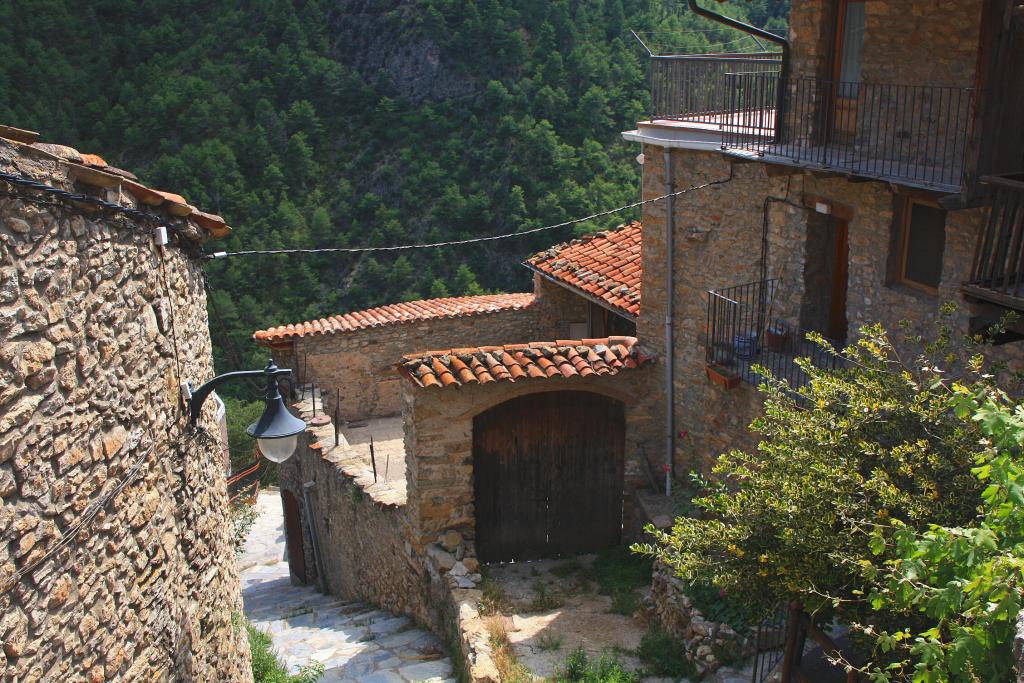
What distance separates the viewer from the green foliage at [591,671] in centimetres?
763

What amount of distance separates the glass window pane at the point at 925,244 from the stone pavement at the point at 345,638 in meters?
5.31

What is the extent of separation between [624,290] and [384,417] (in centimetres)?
495

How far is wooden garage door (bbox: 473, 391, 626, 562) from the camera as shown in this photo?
994cm

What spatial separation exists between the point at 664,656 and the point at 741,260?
395cm

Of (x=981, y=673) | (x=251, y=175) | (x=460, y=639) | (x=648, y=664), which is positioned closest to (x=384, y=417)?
(x=460, y=639)

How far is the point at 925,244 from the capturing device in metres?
7.73

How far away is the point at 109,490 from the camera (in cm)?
476

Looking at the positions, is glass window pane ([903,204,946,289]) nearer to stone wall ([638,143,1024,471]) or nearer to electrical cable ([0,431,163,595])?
stone wall ([638,143,1024,471])

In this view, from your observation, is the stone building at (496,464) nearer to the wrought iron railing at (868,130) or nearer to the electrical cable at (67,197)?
the wrought iron railing at (868,130)

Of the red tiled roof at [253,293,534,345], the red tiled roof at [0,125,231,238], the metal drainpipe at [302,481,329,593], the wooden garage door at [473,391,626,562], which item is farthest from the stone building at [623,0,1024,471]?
the metal drainpipe at [302,481,329,593]

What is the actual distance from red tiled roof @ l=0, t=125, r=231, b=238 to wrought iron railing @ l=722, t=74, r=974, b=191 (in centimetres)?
504

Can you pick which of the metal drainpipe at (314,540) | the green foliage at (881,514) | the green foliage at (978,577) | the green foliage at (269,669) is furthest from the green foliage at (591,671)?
the metal drainpipe at (314,540)

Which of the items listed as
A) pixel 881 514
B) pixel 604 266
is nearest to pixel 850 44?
pixel 604 266

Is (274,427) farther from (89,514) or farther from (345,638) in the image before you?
(345,638)
